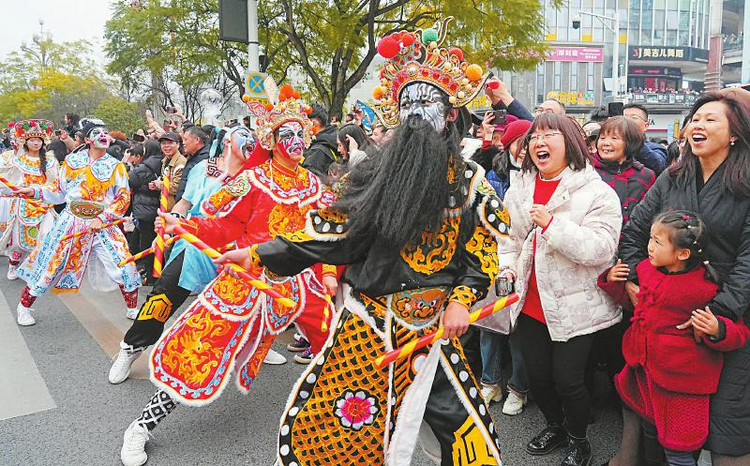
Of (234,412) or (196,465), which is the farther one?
(234,412)

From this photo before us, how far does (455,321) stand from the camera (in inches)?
80.5

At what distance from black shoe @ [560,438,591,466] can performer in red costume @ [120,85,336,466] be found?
4.86ft

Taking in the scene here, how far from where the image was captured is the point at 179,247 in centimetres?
423

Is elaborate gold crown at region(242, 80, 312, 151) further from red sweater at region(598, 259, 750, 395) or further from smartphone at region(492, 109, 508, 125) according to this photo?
red sweater at region(598, 259, 750, 395)

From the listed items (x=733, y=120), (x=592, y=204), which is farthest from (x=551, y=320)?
(x=733, y=120)

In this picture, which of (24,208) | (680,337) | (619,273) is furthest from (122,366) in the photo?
(24,208)

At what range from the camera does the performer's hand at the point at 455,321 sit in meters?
2.04

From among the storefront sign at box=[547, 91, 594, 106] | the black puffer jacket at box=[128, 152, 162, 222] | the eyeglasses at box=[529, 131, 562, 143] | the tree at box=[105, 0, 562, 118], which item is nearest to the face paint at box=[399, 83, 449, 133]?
the eyeglasses at box=[529, 131, 562, 143]

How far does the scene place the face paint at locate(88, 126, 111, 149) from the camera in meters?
5.60

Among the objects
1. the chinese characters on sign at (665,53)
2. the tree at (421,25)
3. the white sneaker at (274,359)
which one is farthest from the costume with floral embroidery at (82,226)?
the chinese characters on sign at (665,53)

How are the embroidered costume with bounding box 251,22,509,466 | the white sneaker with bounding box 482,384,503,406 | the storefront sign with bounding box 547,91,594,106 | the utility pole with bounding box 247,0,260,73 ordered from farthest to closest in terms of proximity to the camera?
1. the storefront sign with bounding box 547,91,594,106
2. the utility pole with bounding box 247,0,260,73
3. the white sneaker with bounding box 482,384,503,406
4. the embroidered costume with bounding box 251,22,509,466

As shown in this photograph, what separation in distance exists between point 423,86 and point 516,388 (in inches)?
93.7

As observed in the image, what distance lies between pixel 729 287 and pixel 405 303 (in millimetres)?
1407

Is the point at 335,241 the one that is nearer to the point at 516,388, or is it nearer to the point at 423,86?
the point at 423,86
